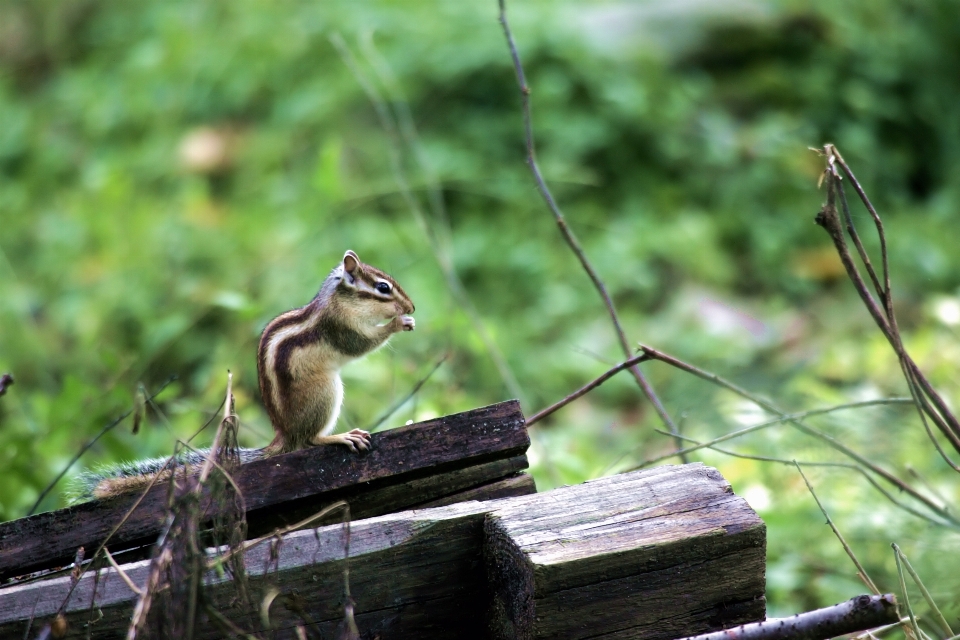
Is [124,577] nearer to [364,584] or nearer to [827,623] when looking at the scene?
[364,584]

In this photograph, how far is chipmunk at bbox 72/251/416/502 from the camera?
227cm

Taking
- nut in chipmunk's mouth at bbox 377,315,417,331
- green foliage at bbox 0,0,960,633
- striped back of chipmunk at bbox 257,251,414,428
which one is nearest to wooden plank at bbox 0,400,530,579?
striped back of chipmunk at bbox 257,251,414,428

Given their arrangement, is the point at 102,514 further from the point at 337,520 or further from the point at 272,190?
the point at 272,190

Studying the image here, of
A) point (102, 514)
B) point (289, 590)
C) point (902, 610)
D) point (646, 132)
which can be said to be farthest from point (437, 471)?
point (646, 132)

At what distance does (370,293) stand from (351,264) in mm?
109

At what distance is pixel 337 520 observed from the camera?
2.04 m

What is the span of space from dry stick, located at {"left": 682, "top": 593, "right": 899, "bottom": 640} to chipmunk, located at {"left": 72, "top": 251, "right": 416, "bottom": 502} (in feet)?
2.86

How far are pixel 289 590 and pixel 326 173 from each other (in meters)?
2.38

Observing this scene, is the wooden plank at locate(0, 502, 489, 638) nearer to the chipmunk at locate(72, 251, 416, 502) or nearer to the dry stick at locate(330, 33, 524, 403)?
the chipmunk at locate(72, 251, 416, 502)

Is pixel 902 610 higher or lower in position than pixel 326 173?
lower

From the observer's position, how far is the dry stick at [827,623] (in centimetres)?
148

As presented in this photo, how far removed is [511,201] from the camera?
646 centimetres

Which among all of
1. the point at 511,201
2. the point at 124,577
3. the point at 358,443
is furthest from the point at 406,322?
the point at 511,201

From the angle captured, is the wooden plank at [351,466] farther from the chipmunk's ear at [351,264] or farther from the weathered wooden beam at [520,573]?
the chipmunk's ear at [351,264]
